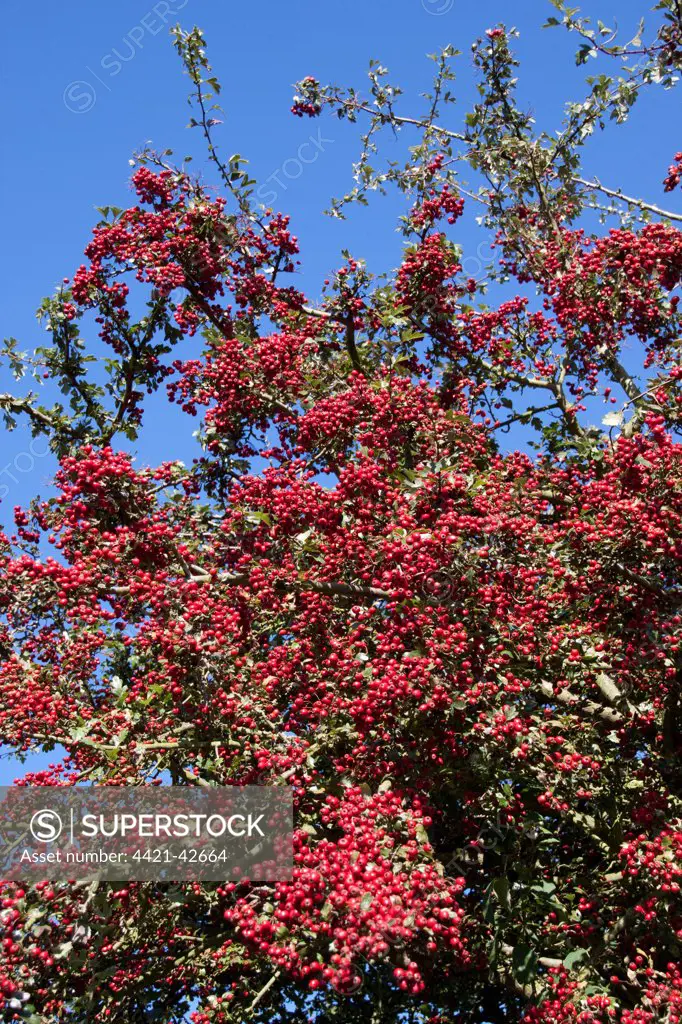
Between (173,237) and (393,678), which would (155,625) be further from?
(173,237)

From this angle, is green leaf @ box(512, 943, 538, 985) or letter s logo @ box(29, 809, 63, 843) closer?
letter s logo @ box(29, 809, 63, 843)

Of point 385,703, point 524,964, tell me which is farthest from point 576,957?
point 385,703

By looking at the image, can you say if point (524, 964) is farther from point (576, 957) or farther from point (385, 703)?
point (385, 703)

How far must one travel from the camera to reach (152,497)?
26.1ft

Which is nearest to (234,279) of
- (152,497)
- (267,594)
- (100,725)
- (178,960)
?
(152,497)

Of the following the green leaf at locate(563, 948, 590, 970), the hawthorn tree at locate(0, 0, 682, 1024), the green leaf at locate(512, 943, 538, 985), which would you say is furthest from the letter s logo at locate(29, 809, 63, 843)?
the green leaf at locate(563, 948, 590, 970)

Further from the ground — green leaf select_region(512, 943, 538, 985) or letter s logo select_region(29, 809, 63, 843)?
letter s logo select_region(29, 809, 63, 843)

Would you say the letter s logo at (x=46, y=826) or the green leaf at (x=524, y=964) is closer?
the letter s logo at (x=46, y=826)

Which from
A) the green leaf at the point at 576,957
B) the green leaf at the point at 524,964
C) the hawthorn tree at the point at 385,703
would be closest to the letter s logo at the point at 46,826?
the hawthorn tree at the point at 385,703

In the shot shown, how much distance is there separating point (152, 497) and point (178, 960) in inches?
176

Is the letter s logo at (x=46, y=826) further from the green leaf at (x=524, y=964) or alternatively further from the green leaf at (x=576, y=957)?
the green leaf at (x=576, y=957)

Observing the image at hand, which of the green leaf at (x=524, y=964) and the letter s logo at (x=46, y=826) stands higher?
the letter s logo at (x=46, y=826)

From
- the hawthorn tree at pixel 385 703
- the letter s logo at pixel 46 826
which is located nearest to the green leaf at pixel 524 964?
the hawthorn tree at pixel 385 703

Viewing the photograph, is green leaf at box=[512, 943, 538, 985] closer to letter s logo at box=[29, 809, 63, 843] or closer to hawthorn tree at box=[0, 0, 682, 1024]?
hawthorn tree at box=[0, 0, 682, 1024]
